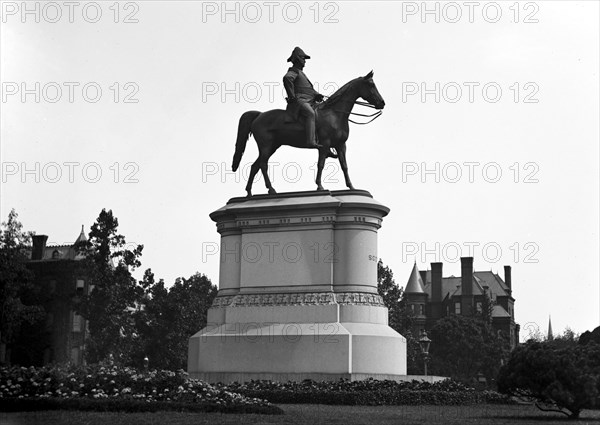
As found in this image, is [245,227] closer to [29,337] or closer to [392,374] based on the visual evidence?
[392,374]

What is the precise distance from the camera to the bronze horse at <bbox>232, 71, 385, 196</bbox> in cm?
3319

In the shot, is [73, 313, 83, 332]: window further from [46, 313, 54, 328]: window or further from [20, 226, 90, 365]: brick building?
[46, 313, 54, 328]: window

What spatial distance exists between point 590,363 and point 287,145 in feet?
49.9

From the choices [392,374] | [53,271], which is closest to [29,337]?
[53,271]

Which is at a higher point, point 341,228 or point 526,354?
point 341,228

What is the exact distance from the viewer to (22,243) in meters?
58.2

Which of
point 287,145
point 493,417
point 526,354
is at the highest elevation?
point 287,145

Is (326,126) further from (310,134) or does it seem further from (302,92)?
(302,92)

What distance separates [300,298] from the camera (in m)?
31.5

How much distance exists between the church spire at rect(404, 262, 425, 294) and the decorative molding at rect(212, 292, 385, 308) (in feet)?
256

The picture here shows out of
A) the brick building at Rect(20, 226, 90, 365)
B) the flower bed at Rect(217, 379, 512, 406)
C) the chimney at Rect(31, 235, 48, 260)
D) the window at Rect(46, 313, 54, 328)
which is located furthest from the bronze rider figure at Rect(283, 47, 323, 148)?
the chimney at Rect(31, 235, 48, 260)

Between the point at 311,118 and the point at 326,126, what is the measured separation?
84cm

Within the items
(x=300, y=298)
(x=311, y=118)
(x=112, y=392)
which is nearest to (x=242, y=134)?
(x=311, y=118)

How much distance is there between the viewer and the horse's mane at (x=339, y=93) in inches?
1309
